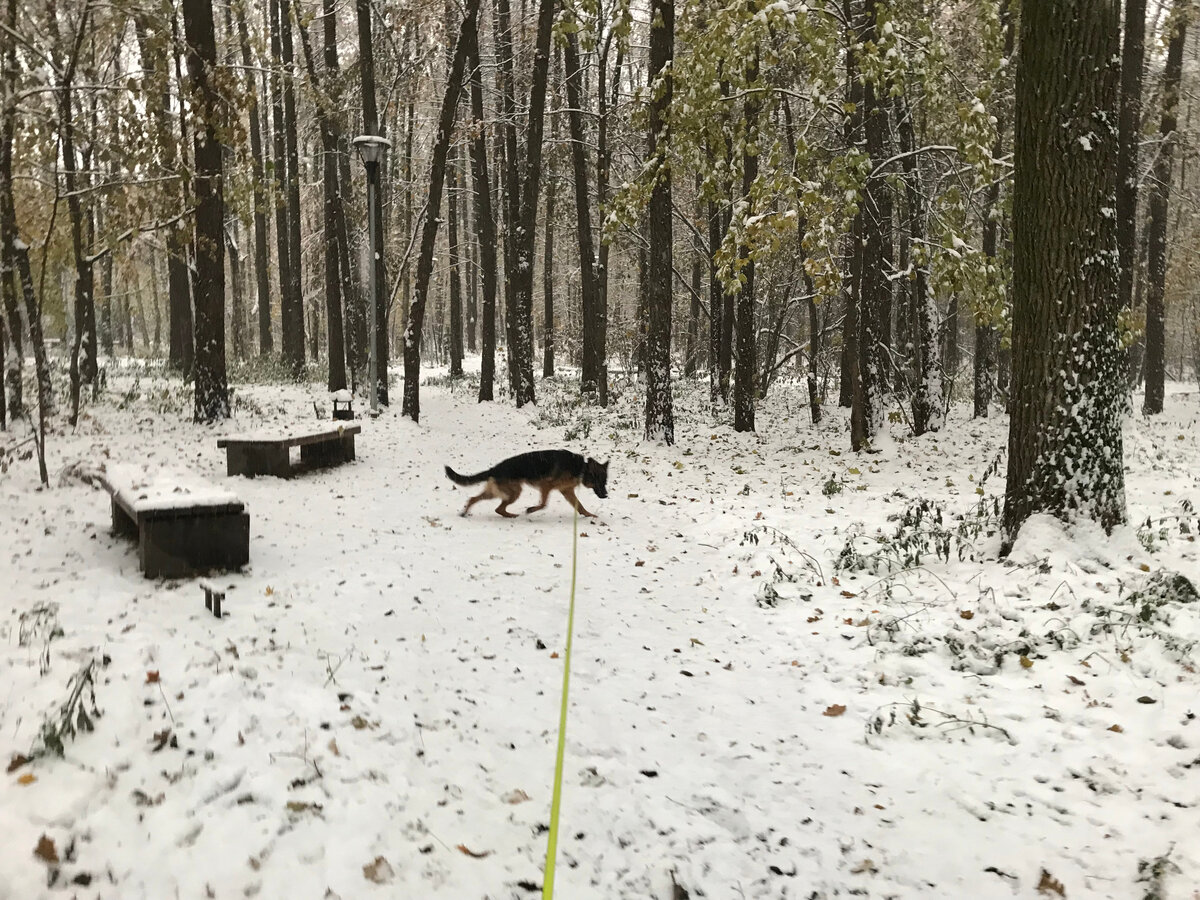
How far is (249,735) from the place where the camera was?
338 centimetres

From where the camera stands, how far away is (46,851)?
248cm

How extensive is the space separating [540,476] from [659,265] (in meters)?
5.71

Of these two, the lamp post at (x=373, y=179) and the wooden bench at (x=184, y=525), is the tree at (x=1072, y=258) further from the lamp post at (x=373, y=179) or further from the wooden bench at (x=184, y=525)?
the lamp post at (x=373, y=179)

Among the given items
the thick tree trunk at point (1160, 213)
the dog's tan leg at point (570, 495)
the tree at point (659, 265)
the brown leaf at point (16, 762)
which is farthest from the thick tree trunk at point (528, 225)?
the brown leaf at point (16, 762)

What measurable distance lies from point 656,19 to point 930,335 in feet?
24.8

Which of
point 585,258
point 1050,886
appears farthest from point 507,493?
point 585,258

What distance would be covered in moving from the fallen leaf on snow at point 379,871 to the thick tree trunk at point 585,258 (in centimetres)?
1659

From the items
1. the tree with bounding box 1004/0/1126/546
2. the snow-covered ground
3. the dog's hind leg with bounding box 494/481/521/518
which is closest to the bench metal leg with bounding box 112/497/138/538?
the snow-covered ground

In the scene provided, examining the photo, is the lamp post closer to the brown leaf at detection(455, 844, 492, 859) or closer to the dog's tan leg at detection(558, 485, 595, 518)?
the dog's tan leg at detection(558, 485, 595, 518)

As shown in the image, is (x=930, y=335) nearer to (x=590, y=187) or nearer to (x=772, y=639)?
(x=772, y=639)

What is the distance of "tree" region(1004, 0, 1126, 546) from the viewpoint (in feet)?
18.5

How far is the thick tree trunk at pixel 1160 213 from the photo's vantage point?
51.3 ft

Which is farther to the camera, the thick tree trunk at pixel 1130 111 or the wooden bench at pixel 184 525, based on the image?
the thick tree trunk at pixel 1130 111

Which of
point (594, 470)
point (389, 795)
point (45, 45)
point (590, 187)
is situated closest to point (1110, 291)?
point (594, 470)
